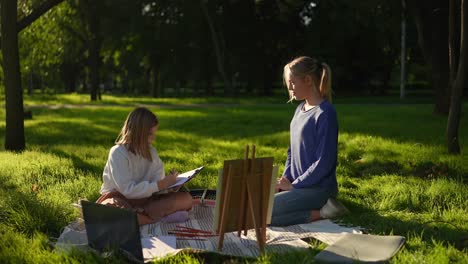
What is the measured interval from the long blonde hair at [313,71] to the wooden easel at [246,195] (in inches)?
54.2

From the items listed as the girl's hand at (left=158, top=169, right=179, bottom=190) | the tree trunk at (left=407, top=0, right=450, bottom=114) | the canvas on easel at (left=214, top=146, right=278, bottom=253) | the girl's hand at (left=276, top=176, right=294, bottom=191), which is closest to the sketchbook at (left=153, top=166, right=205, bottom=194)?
the girl's hand at (left=158, top=169, right=179, bottom=190)

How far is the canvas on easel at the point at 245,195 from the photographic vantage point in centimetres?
398

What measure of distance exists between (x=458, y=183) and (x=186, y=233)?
349 cm

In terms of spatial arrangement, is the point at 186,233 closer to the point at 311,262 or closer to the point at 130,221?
the point at 130,221

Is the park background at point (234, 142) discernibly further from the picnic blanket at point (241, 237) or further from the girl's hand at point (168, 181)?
the girl's hand at point (168, 181)

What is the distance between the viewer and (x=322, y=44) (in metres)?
37.5

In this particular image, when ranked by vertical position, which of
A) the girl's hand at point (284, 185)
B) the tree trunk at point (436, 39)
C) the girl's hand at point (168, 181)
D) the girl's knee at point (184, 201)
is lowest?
the girl's knee at point (184, 201)

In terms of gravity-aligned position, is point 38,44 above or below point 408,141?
above

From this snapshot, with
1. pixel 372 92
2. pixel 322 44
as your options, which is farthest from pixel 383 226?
pixel 372 92

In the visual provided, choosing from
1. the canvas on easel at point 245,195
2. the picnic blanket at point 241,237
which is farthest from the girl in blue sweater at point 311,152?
the canvas on easel at point 245,195

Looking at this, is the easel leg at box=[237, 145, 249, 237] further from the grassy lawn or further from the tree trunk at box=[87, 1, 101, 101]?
the tree trunk at box=[87, 1, 101, 101]

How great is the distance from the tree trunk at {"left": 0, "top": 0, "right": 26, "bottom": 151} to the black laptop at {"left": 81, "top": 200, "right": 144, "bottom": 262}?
633 centimetres

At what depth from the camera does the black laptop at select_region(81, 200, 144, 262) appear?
13.0 feet

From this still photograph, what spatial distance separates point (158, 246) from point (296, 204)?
1421 millimetres
